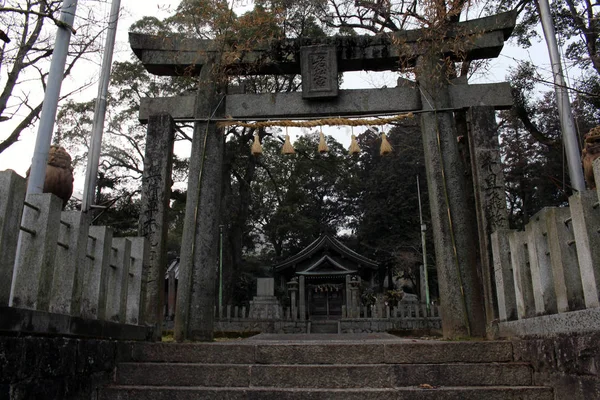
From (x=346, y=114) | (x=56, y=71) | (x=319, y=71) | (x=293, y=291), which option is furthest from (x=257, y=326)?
(x=56, y=71)

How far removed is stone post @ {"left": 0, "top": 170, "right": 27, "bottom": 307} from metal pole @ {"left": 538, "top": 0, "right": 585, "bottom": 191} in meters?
6.76

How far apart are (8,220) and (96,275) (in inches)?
65.4

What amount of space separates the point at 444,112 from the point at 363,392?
470 centimetres

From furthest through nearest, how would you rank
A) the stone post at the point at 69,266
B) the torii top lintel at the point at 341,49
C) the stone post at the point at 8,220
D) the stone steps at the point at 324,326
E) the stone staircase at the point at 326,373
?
1. the stone steps at the point at 324,326
2. the torii top lintel at the point at 341,49
3. the stone staircase at the point at 326,373
4. the stone post at the point at 69,266
5. the stone post at the point at 8,220

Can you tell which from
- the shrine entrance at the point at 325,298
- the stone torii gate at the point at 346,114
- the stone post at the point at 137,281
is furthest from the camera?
the shrine entrance at the point at 325,298

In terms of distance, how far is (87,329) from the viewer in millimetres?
4273

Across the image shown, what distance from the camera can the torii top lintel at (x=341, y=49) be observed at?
739 cm

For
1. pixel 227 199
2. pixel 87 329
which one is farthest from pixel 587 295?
pixel 227 199

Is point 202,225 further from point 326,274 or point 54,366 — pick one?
point 326,274

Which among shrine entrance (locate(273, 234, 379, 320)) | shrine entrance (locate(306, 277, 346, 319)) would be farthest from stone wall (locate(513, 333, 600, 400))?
shrine entrance (locate(306, 277, 346, 319))

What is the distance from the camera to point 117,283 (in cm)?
522

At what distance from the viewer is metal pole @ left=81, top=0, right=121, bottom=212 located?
7.17 metres

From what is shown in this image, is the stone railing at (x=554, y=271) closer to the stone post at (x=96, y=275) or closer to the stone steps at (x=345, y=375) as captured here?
the stone steps at (x=345, y=375)

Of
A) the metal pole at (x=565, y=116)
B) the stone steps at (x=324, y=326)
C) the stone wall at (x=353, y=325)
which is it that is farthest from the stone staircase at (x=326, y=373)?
the stone steps at (x=324, y=326)
